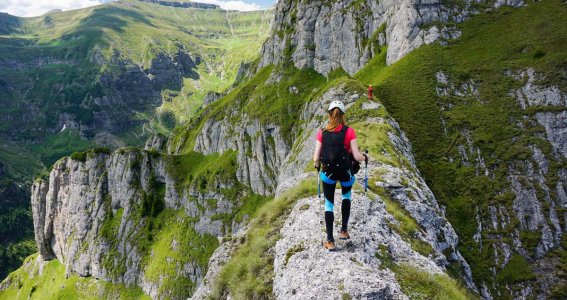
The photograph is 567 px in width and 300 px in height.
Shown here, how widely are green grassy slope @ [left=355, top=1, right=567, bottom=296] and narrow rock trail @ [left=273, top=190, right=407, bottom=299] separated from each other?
26.3 m

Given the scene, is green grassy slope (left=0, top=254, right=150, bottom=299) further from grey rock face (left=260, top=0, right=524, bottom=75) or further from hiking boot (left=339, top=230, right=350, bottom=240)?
hiking boot (left=339, top=230, right=350, bottom=240)

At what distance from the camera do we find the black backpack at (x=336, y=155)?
496 inches

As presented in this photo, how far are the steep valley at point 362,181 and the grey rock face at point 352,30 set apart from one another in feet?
1.45

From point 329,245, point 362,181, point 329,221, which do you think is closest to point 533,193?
point 362,181

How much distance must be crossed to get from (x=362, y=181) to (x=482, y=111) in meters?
35.7

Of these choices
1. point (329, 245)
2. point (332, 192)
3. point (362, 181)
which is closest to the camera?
point (332, 192)

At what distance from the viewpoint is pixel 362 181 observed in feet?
74.4

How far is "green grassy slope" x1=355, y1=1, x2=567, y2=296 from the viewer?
3791cm

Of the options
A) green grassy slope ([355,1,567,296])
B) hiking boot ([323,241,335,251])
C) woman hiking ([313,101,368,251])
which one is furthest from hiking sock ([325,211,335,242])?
green grassy slope ([355,1,567,296])

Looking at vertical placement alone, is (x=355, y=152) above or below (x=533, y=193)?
above

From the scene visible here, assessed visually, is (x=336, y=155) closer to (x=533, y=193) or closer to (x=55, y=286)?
(x=533, y=193)

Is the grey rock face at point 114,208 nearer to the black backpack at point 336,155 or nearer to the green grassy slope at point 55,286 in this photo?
the green grassy slope at point 55,286

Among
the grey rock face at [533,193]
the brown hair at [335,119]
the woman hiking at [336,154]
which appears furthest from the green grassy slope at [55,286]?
the brown hair at [335,119]

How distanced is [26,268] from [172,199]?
89.3 m
